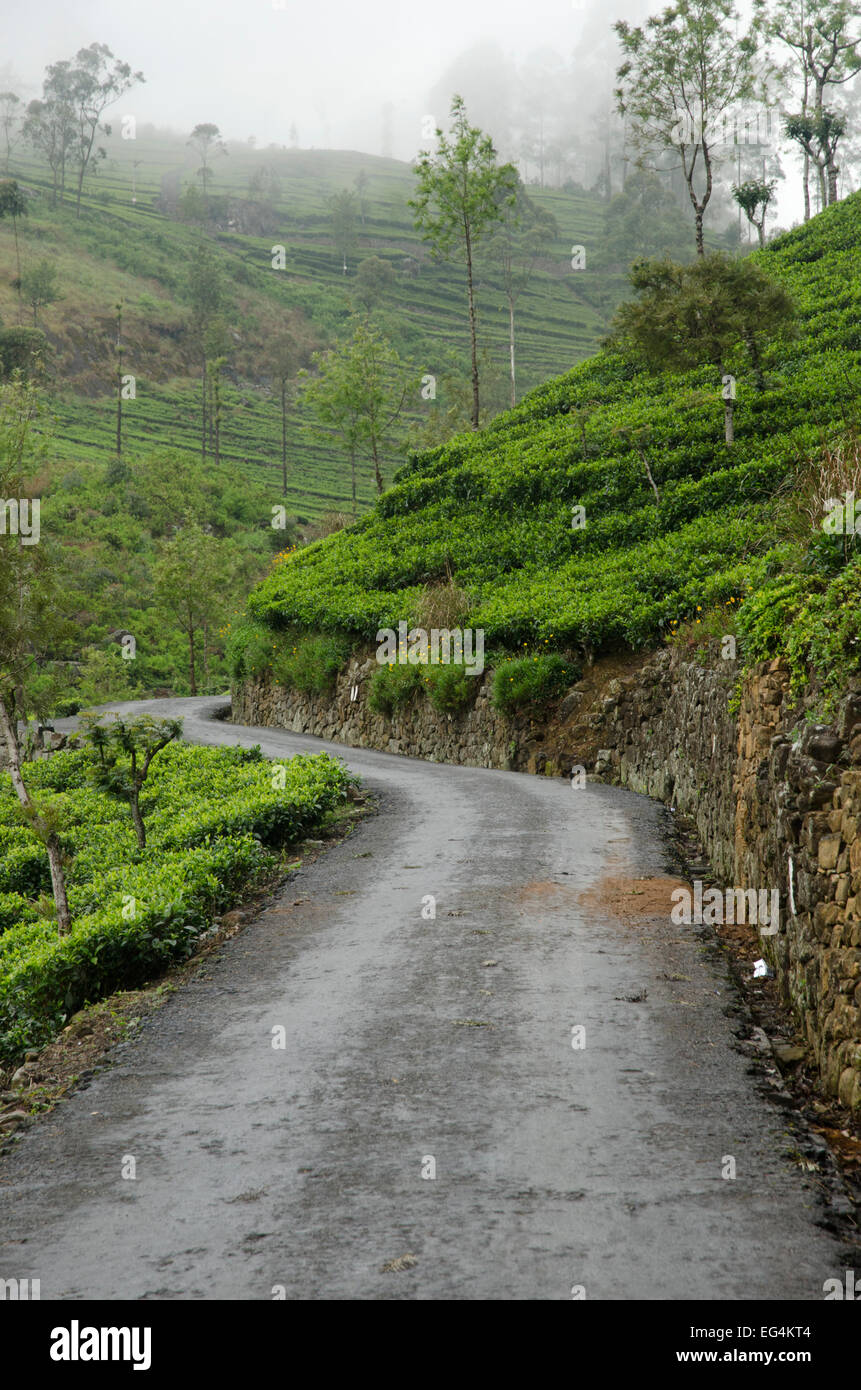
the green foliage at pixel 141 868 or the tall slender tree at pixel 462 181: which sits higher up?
the tall slender tree at pixel 462 181

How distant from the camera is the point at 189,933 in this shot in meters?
9.53

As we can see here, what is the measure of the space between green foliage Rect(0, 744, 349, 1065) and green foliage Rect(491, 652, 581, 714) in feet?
14.6

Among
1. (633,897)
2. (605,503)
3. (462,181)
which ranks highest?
(462,181)

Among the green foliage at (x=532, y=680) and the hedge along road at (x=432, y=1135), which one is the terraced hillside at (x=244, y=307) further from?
the hedge along road at (x=432, y=1135)

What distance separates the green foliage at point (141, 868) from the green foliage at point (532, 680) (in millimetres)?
4448

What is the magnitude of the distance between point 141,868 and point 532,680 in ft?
31.7

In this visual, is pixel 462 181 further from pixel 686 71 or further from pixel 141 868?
pixel 141 868

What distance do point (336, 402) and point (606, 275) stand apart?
115390mm

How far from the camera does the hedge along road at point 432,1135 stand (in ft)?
13.0

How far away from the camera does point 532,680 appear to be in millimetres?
19828

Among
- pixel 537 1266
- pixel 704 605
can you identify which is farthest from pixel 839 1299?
pixel 704 605

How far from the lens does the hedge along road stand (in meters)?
3.97

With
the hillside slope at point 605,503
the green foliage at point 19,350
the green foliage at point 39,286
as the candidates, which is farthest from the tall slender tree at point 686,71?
the green foliage at point 39,286

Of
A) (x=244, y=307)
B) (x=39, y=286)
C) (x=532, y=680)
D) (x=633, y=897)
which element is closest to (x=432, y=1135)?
(x=633, y=897)
